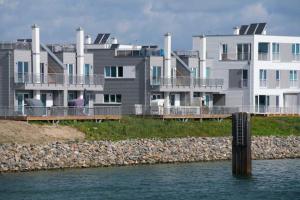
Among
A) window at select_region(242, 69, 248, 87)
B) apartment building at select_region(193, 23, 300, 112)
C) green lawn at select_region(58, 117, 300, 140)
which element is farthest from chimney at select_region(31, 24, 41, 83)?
window at select_region(242, 69, 248, 87)


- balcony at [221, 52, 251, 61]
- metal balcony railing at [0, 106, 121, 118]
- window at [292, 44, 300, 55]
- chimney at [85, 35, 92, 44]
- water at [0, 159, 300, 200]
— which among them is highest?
chimney at [85, 35, 92, 44]

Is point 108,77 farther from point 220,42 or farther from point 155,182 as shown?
point 155,182

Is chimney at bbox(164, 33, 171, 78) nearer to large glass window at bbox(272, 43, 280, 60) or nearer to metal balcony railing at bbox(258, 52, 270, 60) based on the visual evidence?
metal balcony railing at bbox(258, 52, 270, 60)

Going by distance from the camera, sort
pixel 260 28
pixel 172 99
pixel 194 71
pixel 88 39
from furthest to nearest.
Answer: pixel 88 39
pixel 260 28
pixel 194 71
pixel 172 99

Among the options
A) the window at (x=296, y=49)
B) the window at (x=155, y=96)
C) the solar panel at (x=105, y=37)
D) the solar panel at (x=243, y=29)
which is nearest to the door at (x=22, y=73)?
the window at (x=155, y=96)

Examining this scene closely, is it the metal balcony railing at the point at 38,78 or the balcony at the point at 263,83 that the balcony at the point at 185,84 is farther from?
the metal balcony railing at the point at 38,78

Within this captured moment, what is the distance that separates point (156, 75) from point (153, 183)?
1246 inches

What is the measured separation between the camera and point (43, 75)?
70.4m

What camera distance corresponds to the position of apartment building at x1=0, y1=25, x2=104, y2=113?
69375 mm

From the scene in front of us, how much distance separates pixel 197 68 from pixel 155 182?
36.2 m

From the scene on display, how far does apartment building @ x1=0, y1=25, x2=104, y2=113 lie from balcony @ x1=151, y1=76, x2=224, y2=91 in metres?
6.10

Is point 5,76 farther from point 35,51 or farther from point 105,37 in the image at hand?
point 105,37

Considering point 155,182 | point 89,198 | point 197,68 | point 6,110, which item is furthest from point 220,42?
point 89,198

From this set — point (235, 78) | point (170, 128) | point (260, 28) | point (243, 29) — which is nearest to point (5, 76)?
point (170, 128)
